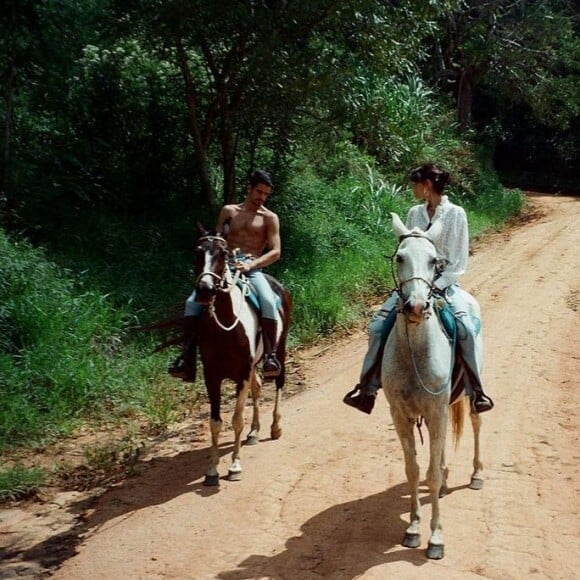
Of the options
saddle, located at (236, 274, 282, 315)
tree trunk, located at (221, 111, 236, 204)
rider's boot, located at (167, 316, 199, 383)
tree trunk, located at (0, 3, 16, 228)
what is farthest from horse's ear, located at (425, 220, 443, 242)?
tree trunk, located at (221, 111, 236, 204)

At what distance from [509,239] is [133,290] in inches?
421

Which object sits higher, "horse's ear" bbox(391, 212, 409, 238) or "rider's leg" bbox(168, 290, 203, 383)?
"horse's ear" bbox(391, 212, 409, 238)

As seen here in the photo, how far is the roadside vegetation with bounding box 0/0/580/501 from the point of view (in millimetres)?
8695

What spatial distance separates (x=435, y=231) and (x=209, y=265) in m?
2.01

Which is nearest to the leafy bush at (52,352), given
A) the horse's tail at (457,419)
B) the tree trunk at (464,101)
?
the horse's tail at (457,419)

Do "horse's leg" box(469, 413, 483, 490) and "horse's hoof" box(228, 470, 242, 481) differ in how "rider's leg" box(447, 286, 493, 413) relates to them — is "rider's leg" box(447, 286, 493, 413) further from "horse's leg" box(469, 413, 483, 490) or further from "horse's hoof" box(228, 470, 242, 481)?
"horse's hoof" box(228, 470, 242, 481)

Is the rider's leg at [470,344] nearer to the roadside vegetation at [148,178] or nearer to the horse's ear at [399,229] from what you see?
the horse's ear at [399,229]

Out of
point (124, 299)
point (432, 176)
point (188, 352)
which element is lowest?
point (188, 352)

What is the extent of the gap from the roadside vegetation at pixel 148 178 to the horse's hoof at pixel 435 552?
3.44 m

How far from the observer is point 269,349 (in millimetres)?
7496

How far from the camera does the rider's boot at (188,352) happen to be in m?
6.98

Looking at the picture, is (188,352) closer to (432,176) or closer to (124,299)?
(432,176)

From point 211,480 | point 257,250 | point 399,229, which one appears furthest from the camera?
point 257,250

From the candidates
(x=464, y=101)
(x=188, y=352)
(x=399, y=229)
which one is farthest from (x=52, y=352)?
(x=464, y=101)
